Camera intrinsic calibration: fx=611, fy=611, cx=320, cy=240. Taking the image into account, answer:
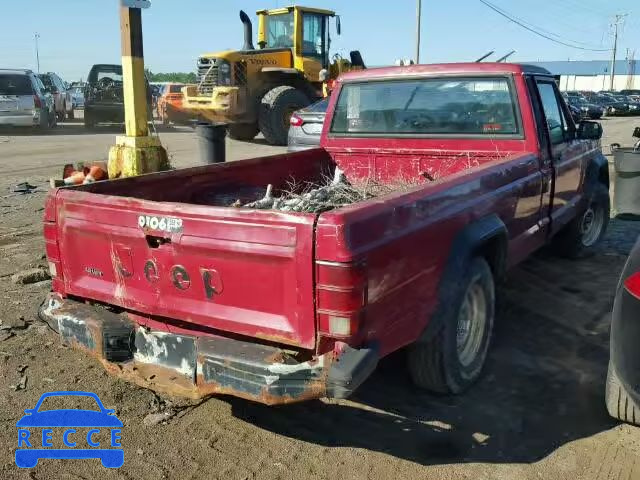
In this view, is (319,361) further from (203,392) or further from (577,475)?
(577,475)

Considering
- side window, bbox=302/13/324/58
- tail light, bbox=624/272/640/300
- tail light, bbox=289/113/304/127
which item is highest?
side window, bbox=302/13/324/58

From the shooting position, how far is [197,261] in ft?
9.11

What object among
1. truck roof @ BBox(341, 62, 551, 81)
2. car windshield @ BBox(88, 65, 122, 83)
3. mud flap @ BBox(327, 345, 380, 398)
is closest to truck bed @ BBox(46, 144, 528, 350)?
mud flap @ BBox(327, 345, 380, 398)

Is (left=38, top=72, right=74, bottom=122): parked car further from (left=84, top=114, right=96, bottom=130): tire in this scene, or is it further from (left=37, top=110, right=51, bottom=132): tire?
(left=37, top=110, right=51, bottom=132): tire

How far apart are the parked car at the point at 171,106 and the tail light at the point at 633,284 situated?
21824 mm

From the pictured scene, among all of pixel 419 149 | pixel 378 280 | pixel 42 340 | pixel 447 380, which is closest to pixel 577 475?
pixel 447 380

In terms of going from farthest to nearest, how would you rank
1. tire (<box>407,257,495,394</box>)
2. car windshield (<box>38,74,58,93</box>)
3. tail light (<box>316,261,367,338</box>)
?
car windshield (<box>38,74,58,93</box>), tire (<box>407,257,495,394</box>), tail light (<box>316,261,367,338</box>)

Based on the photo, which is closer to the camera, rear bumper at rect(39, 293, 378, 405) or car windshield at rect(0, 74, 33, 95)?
rear bumper at rect(39, 293, 378, 405)

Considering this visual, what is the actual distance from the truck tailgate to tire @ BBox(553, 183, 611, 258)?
13.4ft

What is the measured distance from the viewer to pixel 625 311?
2.56 m

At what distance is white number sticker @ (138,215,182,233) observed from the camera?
277 centimetres

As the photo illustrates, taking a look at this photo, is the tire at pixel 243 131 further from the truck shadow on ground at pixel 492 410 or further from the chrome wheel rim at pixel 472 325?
the chrome wheel rim at pixel 472 325

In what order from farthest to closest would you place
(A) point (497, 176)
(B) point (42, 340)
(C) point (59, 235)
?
1. (B) point (42, 340)
2. (A) point (497, 176)
3. (C) point (59, 235)

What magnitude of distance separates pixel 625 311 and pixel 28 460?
9.15ft
